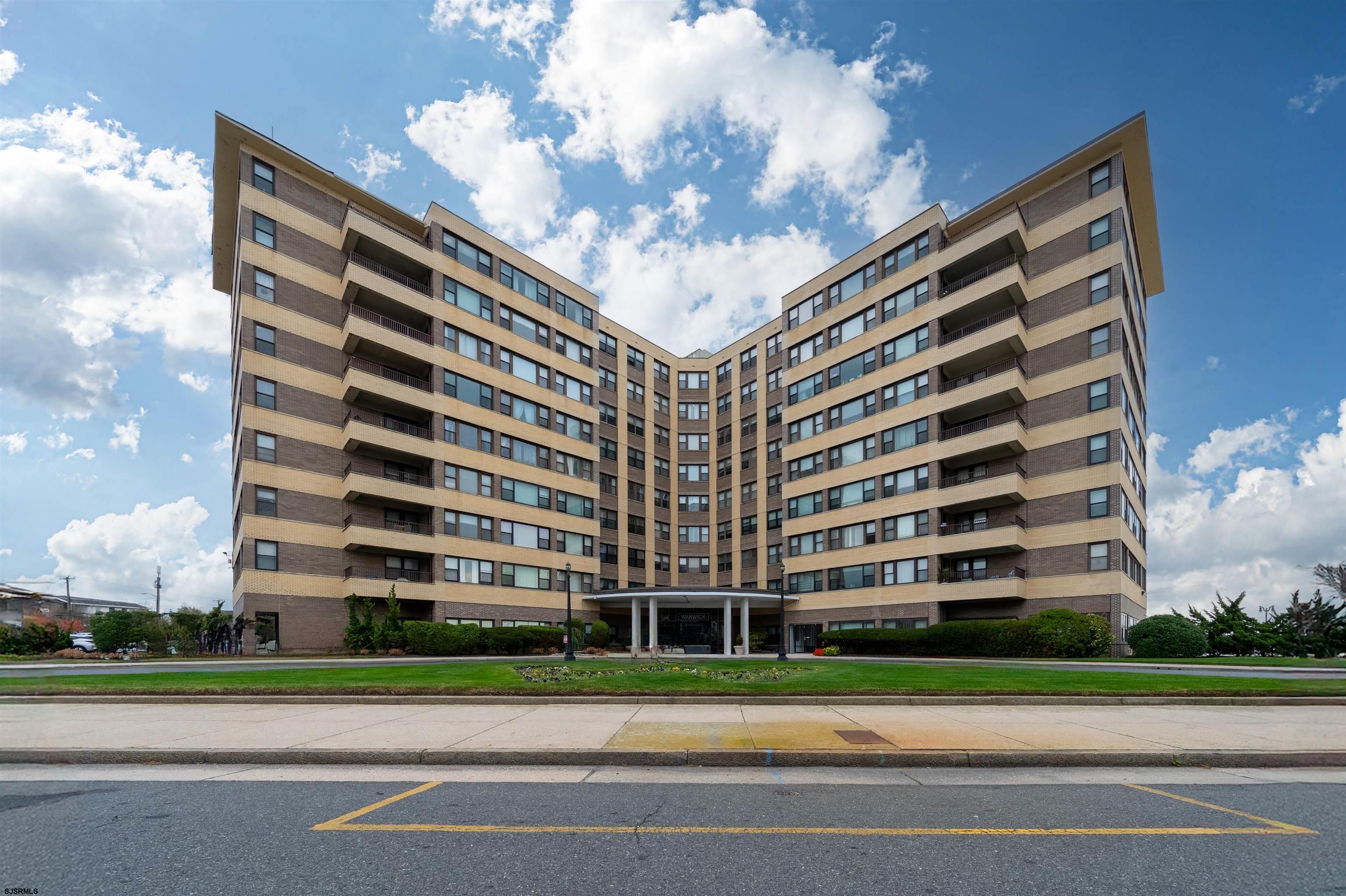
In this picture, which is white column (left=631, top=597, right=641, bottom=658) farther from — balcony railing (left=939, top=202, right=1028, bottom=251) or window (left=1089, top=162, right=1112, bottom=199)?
window (left=1089, top=162, right=1112, bottom=199)

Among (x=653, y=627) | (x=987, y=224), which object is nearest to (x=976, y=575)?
(x=653, y=627)

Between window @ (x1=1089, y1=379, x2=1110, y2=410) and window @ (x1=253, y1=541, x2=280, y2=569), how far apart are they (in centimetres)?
4325

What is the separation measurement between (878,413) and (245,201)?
39.8 metres

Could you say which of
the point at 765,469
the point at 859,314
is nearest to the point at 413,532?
the point at 765,469

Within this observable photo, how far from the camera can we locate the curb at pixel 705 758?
8.59m

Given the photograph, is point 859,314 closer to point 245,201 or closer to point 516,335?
point 516,335

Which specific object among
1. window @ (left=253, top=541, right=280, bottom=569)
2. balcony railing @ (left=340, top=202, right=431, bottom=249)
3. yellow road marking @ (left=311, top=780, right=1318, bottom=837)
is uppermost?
balcony railing @ (left=340, top=202, right=431, bottom=249)

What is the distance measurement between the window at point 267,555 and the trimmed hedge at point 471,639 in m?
7.18

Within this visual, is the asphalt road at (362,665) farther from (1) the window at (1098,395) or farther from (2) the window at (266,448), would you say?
(1) the window at (1098,395)

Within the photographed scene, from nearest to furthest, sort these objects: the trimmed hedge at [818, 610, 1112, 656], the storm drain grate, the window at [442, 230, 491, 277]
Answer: the storm drain grate, the trimmed hedge at [818, 610, 1112, 656], the window at [442, 230, 491, 277]

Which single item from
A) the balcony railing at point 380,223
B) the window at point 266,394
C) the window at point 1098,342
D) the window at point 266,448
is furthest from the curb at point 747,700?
the balcony railing at point 380,223

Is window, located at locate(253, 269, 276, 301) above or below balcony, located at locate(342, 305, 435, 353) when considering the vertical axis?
above

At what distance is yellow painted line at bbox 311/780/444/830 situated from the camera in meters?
5.88

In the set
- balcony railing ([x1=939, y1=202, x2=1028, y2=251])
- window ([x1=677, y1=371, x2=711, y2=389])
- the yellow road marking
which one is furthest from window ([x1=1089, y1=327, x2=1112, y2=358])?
the yellow road marking
